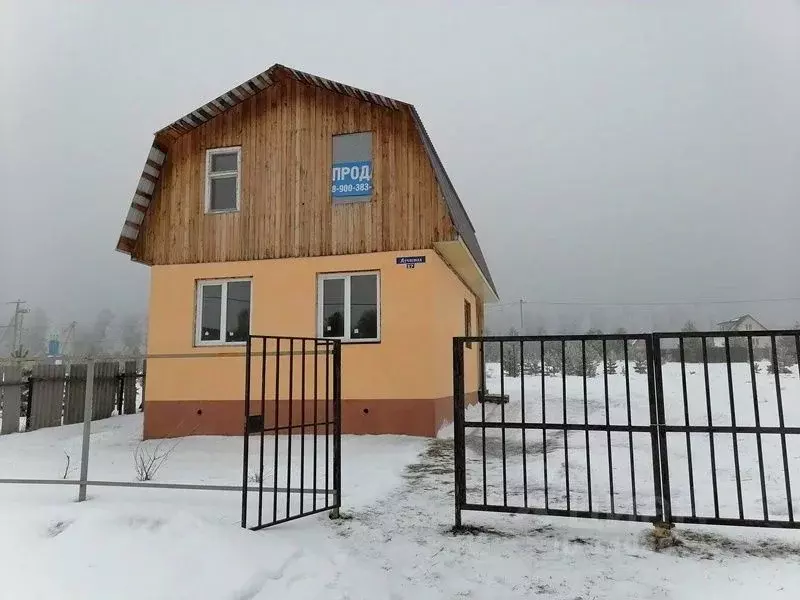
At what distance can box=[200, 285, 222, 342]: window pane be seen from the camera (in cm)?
1131

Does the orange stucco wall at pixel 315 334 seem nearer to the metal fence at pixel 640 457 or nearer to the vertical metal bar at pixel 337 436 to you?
the metal fence at pixel 640 457

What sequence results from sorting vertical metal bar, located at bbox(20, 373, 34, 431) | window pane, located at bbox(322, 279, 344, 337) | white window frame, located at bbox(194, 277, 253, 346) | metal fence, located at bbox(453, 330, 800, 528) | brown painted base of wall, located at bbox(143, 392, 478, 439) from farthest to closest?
vertical metal bar, located at bbox(20, 373, 34, 431)
white window frame, located at bbox(194, 277, 253, 346)
window pane, located at bbox(322, 279, 344, 337)
brown painted base of wall, located at bbox(143, 392, 478, 439)
metal fence, located at bbox(453, 330, 800, 528)

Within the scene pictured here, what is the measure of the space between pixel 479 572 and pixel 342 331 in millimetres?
7106

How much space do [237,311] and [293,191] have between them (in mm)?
2846

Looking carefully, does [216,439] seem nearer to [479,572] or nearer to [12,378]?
[12,378]

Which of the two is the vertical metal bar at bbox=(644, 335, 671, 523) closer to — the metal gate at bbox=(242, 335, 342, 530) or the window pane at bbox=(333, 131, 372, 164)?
the metal gate at bbox=(242, 335, 342, 530)

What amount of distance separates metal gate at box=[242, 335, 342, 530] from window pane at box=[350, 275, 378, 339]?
104cm

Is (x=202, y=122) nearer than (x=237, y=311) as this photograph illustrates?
No

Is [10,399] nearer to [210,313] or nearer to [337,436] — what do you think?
[210,313]

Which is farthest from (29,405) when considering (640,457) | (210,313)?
(640,457)

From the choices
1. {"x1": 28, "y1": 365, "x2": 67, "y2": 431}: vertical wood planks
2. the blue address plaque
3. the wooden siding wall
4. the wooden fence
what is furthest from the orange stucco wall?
{"x1": 28, "y1": 365, "x2": 67, "y2": 431}: vertical wood planks

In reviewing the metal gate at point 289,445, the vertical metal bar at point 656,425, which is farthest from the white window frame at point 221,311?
the vertical metal bar at point 656,425

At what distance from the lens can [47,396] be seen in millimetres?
12320

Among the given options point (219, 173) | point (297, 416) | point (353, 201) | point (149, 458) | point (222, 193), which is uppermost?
point (219, 173)
